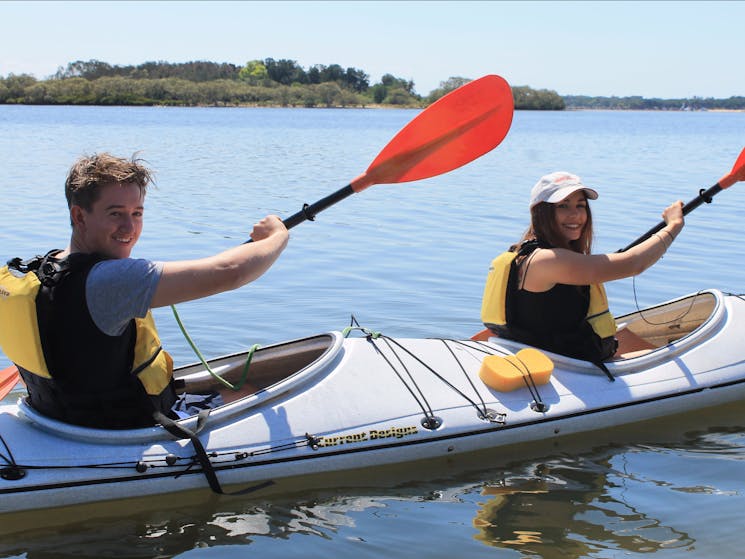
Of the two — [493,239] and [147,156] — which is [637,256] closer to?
[493,239]

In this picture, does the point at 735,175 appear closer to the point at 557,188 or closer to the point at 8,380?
the point at 557,188

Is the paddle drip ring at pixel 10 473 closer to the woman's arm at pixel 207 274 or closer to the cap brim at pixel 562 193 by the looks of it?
the woman's arm at pixel 207 274

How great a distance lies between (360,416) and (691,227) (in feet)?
27.8

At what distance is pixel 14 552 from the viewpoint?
3172 millimetres

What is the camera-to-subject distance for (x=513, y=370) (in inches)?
160

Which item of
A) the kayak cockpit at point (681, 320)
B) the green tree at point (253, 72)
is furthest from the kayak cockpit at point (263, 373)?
the green tree at point (253, 72)

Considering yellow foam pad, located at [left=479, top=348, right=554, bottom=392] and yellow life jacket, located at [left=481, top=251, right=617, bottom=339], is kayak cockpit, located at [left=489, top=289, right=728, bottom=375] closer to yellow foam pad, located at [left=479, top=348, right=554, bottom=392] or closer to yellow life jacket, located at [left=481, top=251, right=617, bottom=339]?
yellow life jacket, located at [left=481, top=251, right=617, bottom=339]

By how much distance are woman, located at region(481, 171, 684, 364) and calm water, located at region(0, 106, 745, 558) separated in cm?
51

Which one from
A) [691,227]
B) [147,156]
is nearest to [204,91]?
[147,156]

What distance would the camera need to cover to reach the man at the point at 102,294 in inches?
111

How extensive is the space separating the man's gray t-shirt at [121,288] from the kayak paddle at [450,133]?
1581 mm

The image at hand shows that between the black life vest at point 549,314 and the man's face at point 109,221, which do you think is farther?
the black life vest at point 549,314

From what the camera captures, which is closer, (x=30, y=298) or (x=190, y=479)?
(x=30, y=298)

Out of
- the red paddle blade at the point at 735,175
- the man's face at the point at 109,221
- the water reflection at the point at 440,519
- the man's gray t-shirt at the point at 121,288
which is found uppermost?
the red paddle blade at the point at 735,175
